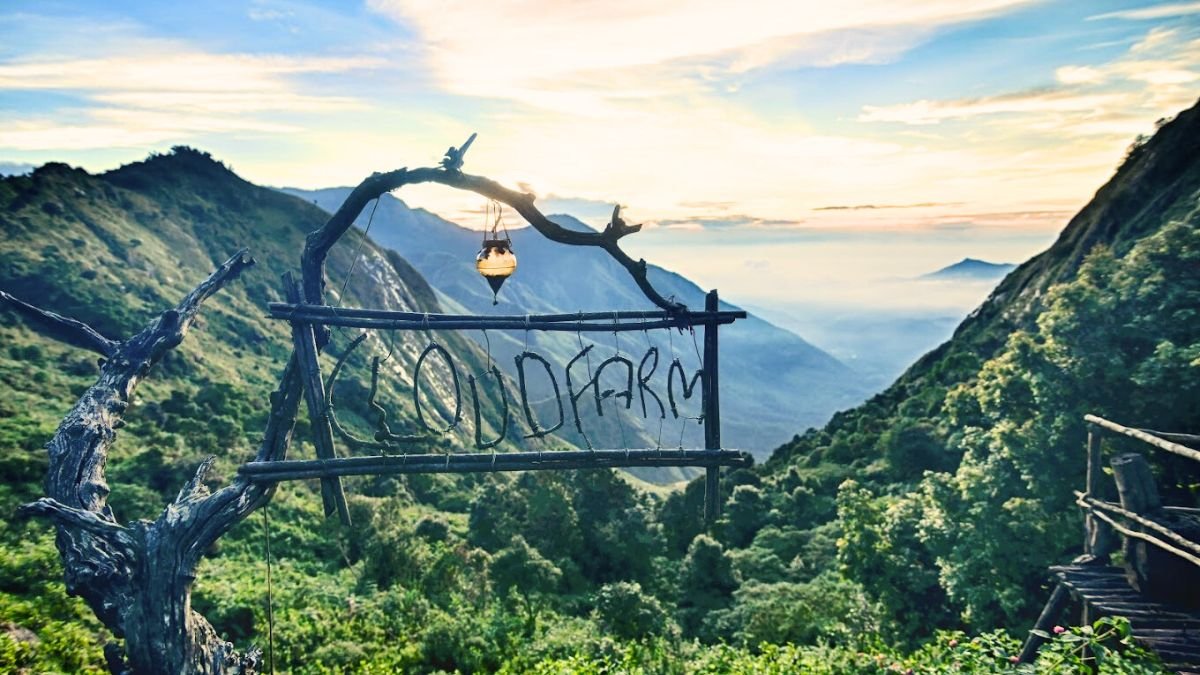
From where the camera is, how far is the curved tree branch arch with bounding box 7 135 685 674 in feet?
18.2

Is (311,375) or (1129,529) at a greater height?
(311,375)

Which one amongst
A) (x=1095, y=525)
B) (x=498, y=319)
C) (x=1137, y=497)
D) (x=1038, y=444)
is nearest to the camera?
(x=498, y=319)

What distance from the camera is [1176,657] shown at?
7.73 metres

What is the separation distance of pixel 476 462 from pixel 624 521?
72.5ft

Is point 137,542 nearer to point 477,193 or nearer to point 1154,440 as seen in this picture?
point 477,193

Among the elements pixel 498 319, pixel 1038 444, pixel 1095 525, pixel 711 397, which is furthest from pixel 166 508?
pixel 1038 444

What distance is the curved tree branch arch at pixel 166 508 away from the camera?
5.54 metres

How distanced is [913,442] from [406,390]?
3846 cm

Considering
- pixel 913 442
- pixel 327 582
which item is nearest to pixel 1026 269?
pixel 913 442

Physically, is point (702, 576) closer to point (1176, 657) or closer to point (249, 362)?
point (1176, 657)

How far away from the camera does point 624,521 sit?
2762 cm

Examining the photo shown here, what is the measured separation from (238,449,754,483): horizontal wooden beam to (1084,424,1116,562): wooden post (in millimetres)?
7635

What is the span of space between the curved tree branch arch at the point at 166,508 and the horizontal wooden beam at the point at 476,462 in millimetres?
312

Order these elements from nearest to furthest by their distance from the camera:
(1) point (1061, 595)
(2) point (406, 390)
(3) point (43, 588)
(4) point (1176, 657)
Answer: (4) point (1176, 657) → (1) point (1061, 595) → (3) point (43, 588) → (2) point (406, 390)
